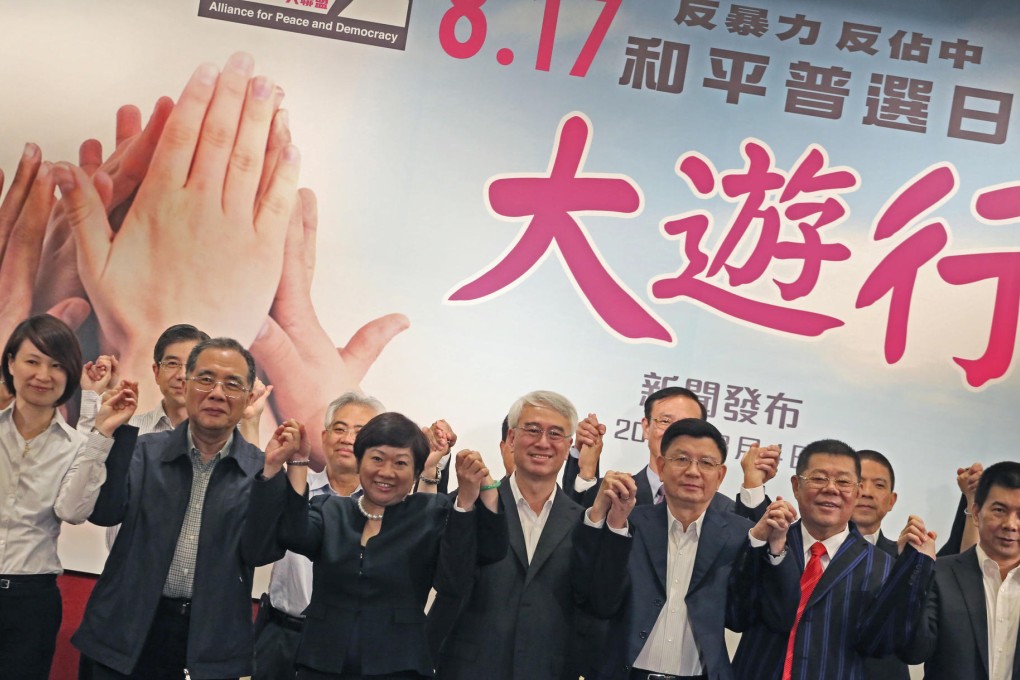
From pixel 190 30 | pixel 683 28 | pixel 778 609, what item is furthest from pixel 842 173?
pixel 190 30

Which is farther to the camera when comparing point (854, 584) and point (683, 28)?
point (683, 28)

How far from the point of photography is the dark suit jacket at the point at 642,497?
3.26 metres

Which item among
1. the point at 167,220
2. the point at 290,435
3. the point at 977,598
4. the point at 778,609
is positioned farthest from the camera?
the point at 167,220

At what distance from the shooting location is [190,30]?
418 cm

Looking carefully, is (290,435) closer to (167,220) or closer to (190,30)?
(167,220)

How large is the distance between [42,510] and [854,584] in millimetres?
2203

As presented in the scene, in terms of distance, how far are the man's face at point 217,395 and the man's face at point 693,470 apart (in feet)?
3.81

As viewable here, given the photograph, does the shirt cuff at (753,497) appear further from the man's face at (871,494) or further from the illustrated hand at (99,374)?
the illustrated hand at (99,374)

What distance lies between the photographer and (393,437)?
2580 millimetres

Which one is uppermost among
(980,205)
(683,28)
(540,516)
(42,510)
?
(683,28)

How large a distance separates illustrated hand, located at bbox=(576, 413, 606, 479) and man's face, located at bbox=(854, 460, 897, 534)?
98cm

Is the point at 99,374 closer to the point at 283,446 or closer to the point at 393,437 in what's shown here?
the point at 283,446

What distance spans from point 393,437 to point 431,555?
12.4 inches

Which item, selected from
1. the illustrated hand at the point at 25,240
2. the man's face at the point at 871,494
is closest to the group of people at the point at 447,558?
the man's face at the point at 871,494
